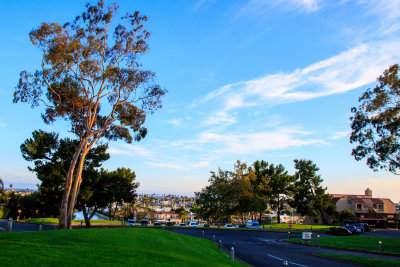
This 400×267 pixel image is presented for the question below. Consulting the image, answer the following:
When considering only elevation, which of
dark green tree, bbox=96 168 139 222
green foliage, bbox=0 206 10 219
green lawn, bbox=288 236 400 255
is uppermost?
dark green tree, bbox=96 168 139 222

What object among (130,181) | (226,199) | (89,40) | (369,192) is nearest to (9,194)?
(130,181)

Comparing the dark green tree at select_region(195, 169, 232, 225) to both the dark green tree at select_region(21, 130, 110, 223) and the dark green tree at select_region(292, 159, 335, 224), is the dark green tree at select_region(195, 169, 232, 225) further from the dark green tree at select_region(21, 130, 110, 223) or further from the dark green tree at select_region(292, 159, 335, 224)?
the dark green tree at select_region(21, 130, 110, 223)

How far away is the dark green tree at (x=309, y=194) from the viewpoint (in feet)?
237

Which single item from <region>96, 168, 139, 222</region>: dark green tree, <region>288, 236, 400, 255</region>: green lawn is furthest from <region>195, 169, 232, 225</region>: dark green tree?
<region>288, 236, 400, 255</region>: green lawn

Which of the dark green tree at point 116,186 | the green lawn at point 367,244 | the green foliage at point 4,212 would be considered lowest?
the green foliage at point 4,212

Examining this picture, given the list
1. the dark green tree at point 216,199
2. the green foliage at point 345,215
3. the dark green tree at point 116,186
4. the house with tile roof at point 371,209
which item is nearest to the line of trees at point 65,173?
the dark green tree at point 116,186

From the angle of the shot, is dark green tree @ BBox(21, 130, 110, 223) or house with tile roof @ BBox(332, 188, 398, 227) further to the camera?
house with tile roof @ BBox(332, 188, 398, 227)

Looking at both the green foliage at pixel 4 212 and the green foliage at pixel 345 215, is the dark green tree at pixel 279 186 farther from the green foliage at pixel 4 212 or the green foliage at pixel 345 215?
the green foliage at pixel 4 212

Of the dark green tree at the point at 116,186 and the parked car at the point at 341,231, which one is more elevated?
the dark green tree at the point at 116,186

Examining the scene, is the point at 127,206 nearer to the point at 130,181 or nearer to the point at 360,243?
the point at 130,181

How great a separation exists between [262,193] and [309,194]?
11.7 m

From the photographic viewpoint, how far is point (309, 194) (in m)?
73.0

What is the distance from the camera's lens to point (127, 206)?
94.6m

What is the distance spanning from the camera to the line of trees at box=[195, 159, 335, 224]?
65.1 metres
